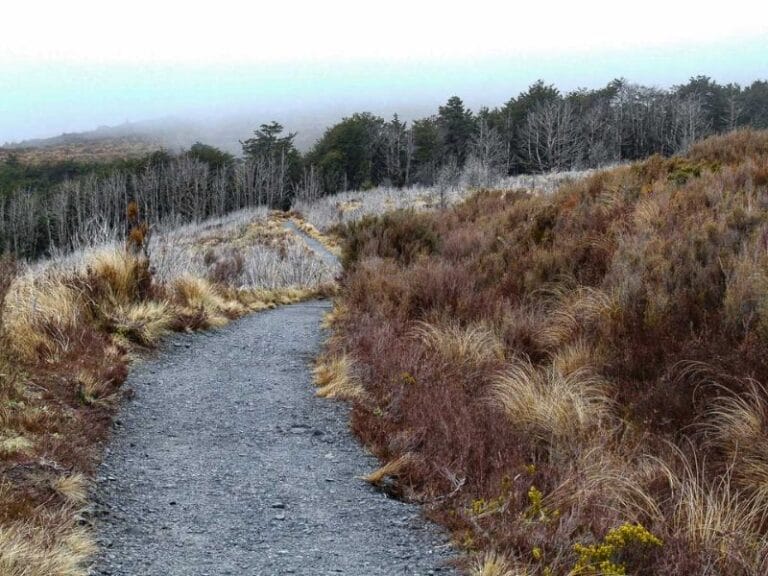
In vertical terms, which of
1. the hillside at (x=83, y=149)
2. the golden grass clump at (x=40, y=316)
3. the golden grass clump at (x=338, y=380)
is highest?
the hillside at (x=83, y=149)

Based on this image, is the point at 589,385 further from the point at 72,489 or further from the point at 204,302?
the point at 204,302

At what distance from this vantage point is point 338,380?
5.53m

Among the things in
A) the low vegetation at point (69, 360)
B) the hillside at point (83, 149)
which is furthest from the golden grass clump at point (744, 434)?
the hillside at point (83, 149)

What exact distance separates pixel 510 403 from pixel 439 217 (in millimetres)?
10873

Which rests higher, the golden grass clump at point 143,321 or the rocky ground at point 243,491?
the golden grass clump at point 143,321

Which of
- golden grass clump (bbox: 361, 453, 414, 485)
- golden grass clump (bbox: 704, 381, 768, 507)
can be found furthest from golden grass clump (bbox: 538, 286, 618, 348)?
golden grass clump (bbox: 361, 453, 414, 485)

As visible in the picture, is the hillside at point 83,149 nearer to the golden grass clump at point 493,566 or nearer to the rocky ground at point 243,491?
the rocky ground at point 243,491

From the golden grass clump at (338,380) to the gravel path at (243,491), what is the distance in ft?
0.43

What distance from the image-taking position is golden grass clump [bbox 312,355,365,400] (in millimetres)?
5282

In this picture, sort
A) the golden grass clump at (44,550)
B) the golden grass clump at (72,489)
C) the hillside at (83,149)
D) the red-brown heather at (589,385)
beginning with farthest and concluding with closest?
the hillside at (83,149), the golden grass clump at (72,489), the red-brown heather at (589,385), the golden grass clump at (44,550)

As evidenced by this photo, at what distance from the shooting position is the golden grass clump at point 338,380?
528cm

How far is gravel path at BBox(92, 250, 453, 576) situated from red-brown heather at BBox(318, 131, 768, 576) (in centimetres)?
28

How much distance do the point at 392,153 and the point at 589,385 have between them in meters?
54.1

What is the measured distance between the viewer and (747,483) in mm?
3219
